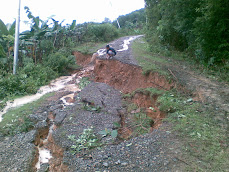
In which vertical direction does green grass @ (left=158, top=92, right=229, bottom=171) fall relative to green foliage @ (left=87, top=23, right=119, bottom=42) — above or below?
below

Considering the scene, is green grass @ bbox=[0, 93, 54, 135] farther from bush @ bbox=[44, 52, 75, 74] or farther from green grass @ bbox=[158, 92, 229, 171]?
bush @ bbox=[44, 52, 75, 74]

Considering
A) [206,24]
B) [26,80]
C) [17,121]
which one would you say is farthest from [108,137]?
[26,80]

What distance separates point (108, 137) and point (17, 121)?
375 centimetres

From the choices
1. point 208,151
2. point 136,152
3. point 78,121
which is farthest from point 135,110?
point 208,151

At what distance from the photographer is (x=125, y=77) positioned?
10.2 metres

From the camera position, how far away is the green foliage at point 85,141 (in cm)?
485

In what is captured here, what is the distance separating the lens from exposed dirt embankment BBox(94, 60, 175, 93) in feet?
26.3

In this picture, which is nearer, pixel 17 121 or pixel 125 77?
pixel 17 121

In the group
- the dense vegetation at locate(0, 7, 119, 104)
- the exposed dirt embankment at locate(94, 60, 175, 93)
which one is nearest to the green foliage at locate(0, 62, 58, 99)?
the dense vegetation at locate(0, 7, 119, 104)

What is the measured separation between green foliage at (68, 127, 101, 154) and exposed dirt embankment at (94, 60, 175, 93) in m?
3.53

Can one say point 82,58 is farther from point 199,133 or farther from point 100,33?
point 199,133

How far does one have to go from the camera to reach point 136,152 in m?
4.32

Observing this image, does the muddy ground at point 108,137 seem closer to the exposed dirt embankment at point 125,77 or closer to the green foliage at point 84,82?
the exposed dirt embankment at point 125,77

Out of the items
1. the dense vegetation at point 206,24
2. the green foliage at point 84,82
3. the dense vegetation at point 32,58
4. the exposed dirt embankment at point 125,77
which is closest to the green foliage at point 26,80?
the dense vegetation at point 32,58
